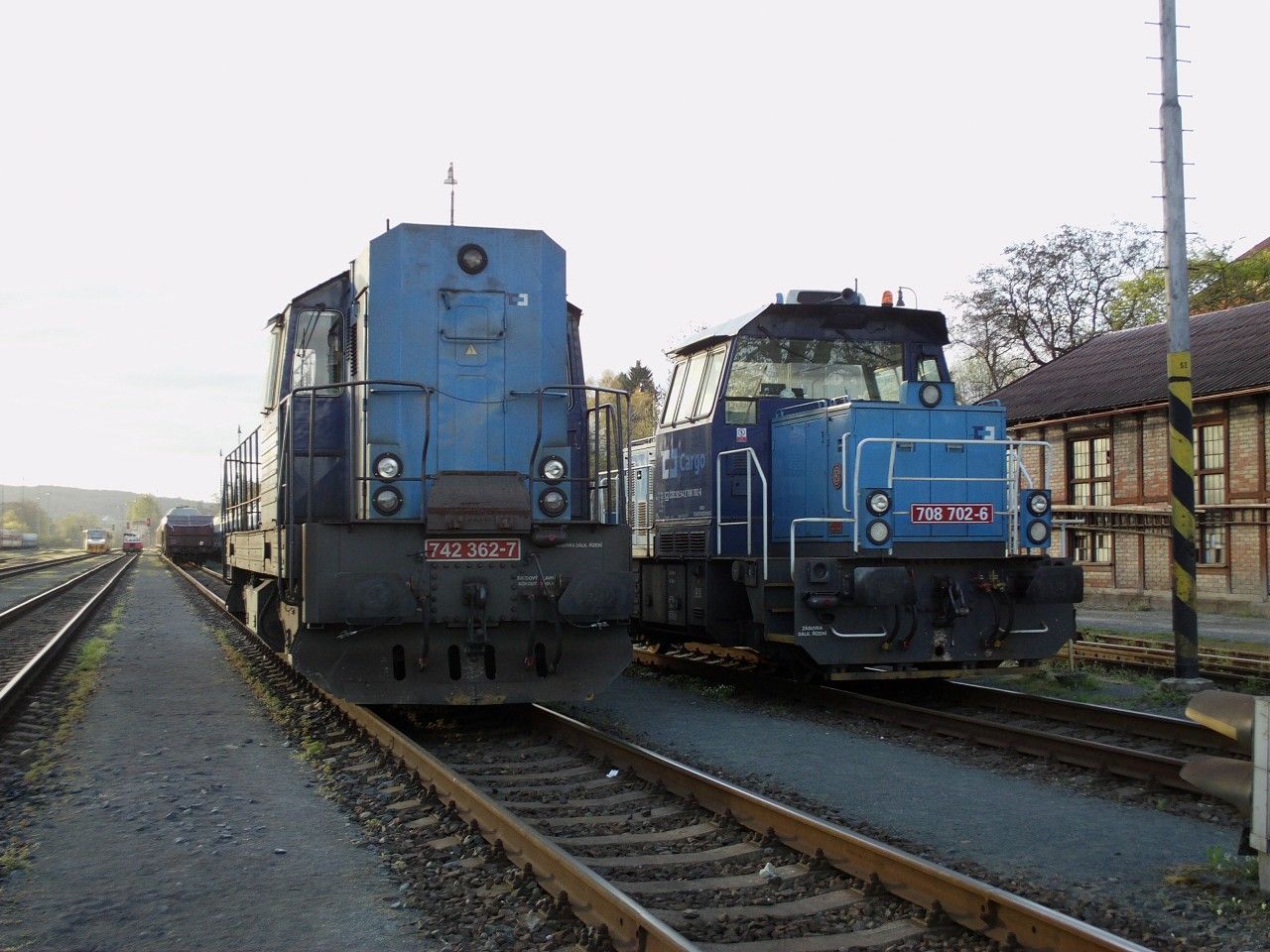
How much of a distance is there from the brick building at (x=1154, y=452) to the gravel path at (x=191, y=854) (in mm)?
14713

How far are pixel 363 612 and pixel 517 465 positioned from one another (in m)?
1.80

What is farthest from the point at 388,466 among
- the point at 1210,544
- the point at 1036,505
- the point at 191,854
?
the point at 1210,544

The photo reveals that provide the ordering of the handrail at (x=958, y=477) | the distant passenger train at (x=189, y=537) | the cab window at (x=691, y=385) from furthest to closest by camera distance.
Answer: the distant passenger train at (x=189, y=537), the cab window at (x=691, y=385), the handrail at (x=958, y=477)

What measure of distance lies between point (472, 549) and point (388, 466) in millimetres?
865

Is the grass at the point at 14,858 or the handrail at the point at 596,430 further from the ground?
the handrail at the point at 596,430

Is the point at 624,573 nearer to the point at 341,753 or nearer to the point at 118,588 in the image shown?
the point at 341,753

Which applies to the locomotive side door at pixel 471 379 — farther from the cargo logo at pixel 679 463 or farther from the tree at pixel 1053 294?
the tree at pixel 1053 294

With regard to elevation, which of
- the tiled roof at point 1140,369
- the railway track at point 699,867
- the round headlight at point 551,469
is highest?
the tiled roof at point 1140,369

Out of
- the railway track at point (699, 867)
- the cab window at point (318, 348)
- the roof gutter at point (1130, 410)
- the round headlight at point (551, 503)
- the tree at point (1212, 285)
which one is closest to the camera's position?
the railway track at point (699, 867)

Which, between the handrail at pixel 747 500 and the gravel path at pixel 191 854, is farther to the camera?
the handrail at pixel 747 500

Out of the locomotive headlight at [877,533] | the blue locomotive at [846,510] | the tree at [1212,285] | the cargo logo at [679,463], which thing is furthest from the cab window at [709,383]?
the tree at [1212,285]

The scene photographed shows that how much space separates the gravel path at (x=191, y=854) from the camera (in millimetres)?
4211

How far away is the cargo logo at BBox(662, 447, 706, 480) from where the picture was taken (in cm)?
1067

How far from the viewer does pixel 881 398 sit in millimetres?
10367
